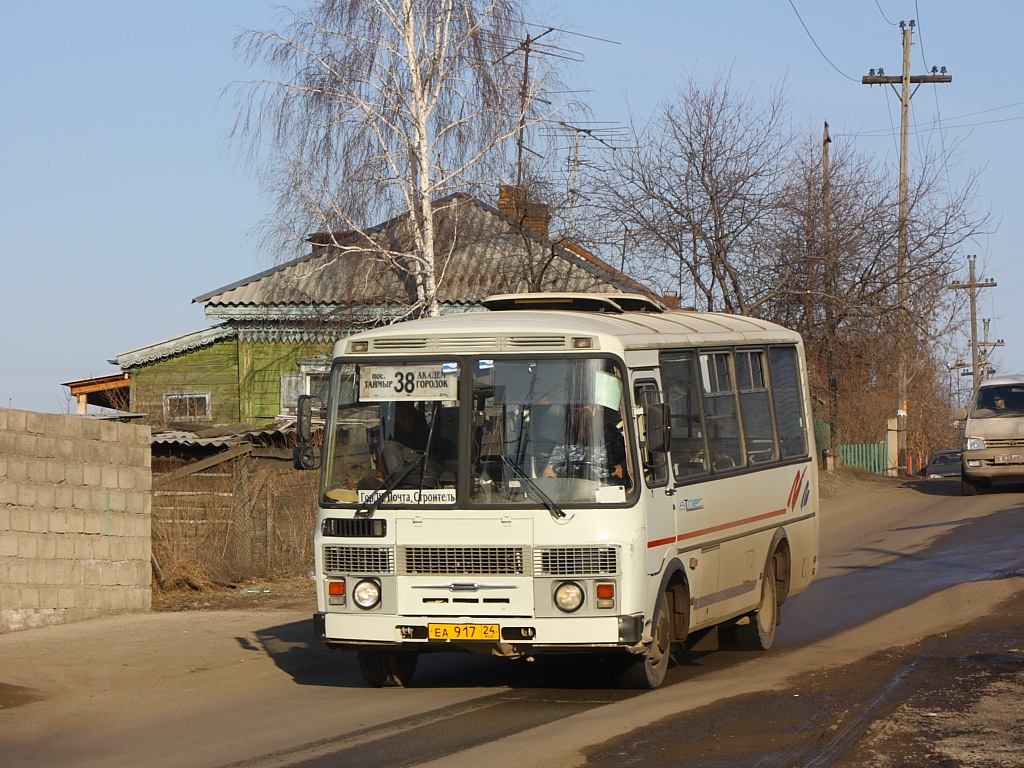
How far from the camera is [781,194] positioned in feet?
95.5

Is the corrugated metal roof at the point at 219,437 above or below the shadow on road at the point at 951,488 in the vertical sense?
above

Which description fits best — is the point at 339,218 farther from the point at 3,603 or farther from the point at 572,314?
the point at 572,314

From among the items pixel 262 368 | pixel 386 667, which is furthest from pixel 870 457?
pixel 386 667

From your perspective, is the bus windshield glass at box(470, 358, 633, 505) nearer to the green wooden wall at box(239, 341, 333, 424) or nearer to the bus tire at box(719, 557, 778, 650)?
the bus tire at box(719, 557, 778, 650)

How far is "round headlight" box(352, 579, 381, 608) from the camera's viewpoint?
9484 mm

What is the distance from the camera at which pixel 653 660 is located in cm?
980

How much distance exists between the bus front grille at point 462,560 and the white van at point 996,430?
20148 mm

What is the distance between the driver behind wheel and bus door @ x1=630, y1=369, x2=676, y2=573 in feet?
0.56

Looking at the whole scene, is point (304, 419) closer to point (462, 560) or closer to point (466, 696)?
point (462, 560)

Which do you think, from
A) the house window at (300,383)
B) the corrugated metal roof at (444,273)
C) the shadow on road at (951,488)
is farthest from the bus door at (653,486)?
the shadow on road at (951,488)

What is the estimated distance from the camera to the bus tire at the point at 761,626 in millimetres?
12008

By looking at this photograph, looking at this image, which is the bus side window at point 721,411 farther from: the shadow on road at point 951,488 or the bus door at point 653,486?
the shadow on road at point 951,488

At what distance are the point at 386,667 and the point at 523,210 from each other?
52.9 ft

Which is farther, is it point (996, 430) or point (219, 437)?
point (996, 430)
